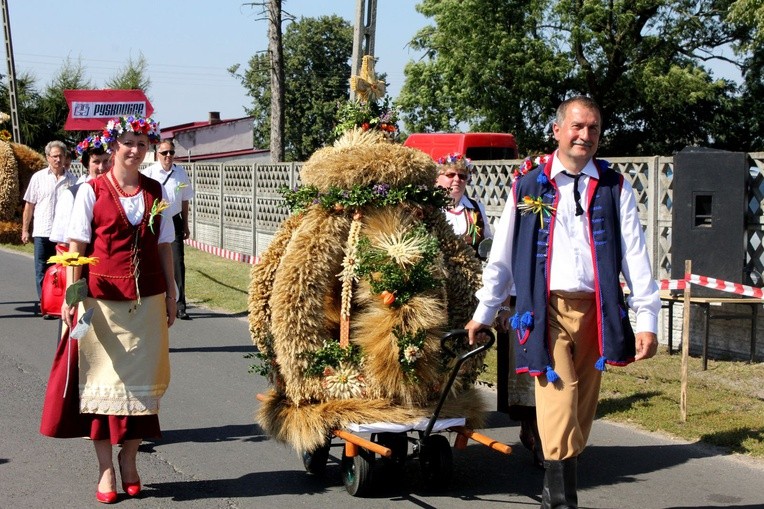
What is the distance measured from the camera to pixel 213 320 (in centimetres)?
1297

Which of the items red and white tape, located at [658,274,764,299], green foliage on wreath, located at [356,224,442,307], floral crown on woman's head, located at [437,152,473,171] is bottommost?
red and white tape, located at [658,274,764,299]

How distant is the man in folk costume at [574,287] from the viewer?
475cm

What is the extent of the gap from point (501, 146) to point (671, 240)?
15.3m

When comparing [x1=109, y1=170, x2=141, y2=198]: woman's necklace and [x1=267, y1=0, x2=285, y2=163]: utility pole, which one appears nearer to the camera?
[x1=109, y1=170, x2=141, y2=198]: woman's necklace

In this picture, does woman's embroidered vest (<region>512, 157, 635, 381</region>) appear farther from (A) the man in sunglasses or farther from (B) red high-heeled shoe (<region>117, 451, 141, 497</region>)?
(A) the man in sunglasses

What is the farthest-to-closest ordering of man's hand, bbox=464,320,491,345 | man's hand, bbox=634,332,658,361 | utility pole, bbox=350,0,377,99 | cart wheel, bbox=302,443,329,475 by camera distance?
utility pole, bbox=350,0,377,99 < cart wheel, bbox=302,443,329,475 < man's hand, bbox=464,320,491,345 < man's hand, bbox=634,332,658,361

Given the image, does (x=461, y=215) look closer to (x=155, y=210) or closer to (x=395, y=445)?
(x=395, y=445)

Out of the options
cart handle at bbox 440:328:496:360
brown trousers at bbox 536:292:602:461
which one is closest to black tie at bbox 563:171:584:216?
brown trousers at bbox 536:292:602:461

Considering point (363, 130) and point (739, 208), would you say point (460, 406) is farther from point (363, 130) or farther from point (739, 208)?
point (739, 208)

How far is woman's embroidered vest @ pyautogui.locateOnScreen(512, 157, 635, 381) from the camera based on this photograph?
473 centimetres

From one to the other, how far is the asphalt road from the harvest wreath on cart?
0.42 meters

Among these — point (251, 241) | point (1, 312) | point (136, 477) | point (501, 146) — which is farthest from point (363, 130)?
point (501, 146)

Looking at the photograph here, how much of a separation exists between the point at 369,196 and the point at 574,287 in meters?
1.54

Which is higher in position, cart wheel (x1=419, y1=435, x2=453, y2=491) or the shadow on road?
cart wheel (x1=419, y1=435, x2=453, y2=491)
